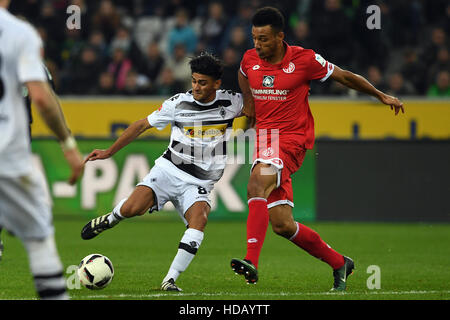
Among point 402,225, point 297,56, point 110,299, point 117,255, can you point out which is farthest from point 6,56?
point 402,225

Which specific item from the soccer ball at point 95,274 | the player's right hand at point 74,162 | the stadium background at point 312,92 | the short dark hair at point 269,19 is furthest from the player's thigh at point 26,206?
the stadium background at point 312,92

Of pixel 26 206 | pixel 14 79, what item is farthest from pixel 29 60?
pixel 26 206

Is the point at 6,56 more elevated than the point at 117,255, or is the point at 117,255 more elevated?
the point at 6,56

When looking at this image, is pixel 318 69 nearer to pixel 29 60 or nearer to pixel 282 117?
pixel 282 117

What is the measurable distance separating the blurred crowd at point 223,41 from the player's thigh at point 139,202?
306 inches

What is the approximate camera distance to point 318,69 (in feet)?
24.6

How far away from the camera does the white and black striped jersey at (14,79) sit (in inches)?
189

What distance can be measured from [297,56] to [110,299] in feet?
8.33

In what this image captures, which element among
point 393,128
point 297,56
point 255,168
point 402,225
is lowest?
point 402,225

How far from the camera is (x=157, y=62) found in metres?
16.9

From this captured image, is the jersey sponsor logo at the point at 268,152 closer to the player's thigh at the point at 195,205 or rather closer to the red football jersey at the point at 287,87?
the red football jersey at the point at 287,87

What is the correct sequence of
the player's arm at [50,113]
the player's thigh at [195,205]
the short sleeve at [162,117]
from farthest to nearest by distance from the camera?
the short sleeve at [162,117] → the player's thigh at [195,205] → the player's arm at [50,113]
